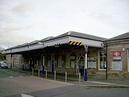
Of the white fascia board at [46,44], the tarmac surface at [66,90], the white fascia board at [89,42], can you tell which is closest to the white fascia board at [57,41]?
the white fascia board at [46,44]

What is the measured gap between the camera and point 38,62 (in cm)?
4203

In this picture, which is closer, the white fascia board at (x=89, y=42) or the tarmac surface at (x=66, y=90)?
the tarmac surface at (x=66, y=90)

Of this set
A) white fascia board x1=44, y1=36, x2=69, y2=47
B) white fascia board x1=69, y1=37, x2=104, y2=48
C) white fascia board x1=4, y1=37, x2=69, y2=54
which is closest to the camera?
white fascia board x1=44, y1=36, x2=69, y2=47

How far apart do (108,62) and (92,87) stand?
799 centimetres

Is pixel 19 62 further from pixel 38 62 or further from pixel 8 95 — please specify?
pixel 8 95

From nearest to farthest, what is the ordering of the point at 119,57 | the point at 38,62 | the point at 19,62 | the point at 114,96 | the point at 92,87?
the point at 114,96
the point at 92,87
the point at 119,57
the point at 38,62
the point at 19,62

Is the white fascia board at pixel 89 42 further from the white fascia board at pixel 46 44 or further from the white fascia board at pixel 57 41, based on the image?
the white fascia board at pixel 46 44

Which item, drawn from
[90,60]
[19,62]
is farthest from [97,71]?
[19,62]

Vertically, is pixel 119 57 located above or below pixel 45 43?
below

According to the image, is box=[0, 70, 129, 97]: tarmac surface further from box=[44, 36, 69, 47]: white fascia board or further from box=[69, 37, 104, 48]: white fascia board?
box=[69, 37, 104, 48]: white fascia board

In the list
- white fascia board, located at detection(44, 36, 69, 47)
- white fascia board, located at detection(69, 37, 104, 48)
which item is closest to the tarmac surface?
white fascia board, located at detection(44, 36, 69, 47)

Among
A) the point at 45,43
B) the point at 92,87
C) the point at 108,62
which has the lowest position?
the point at 92,87

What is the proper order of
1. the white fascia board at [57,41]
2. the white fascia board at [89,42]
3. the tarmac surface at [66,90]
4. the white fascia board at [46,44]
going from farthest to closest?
the white fascia board at [46,44] < the white fascia board at [89,42] < the white fascia board at [57,41] < the tarmac surface at [66,90]

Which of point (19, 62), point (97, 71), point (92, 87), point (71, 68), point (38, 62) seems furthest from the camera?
point (19, 62)
